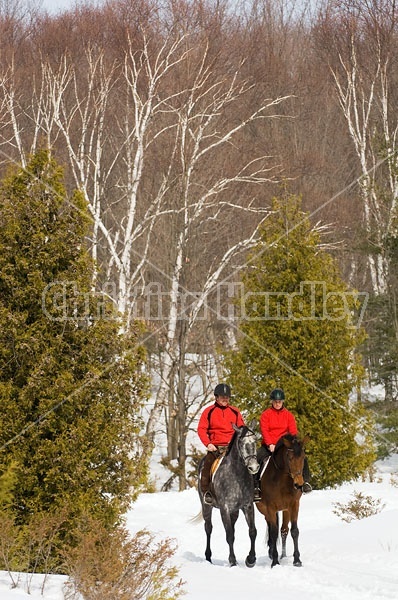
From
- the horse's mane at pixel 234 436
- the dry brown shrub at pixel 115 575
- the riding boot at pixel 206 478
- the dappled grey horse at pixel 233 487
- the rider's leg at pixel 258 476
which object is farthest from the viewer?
the riding boot at pixel 206 478

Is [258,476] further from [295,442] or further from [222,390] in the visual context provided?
[222,390]

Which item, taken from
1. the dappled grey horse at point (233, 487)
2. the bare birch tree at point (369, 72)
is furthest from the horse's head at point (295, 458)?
the bare birch tree at point (369, 72)

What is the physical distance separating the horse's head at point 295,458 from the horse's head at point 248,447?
39cm

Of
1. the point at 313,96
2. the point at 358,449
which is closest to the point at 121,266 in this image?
the point at 358,449

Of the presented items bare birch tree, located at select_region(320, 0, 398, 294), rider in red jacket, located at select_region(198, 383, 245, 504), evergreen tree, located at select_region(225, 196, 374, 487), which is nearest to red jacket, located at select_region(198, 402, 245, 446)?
rider in red jacket, located at select_region(198, 383, 245, 504)

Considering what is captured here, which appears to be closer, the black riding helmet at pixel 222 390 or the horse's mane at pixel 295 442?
the horse's mane at pixel 295 442

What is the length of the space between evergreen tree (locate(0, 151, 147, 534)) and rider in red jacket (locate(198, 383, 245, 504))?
924 mm

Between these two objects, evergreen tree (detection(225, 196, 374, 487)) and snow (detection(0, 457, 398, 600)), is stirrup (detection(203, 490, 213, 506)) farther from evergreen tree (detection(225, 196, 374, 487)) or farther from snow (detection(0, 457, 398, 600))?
evergreen tree (detection(225, 196, 374, 487))

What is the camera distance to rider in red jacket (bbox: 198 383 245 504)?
1144 cm

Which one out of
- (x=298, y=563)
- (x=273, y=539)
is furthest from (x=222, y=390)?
(x=298, y=563)

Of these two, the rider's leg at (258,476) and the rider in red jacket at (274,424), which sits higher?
the rider in red jacket at (274,424)

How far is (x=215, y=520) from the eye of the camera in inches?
599

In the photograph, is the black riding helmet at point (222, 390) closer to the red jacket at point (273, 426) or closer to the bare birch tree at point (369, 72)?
the red jacket at point (273, 426)

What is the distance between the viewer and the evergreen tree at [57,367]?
10.6 m
